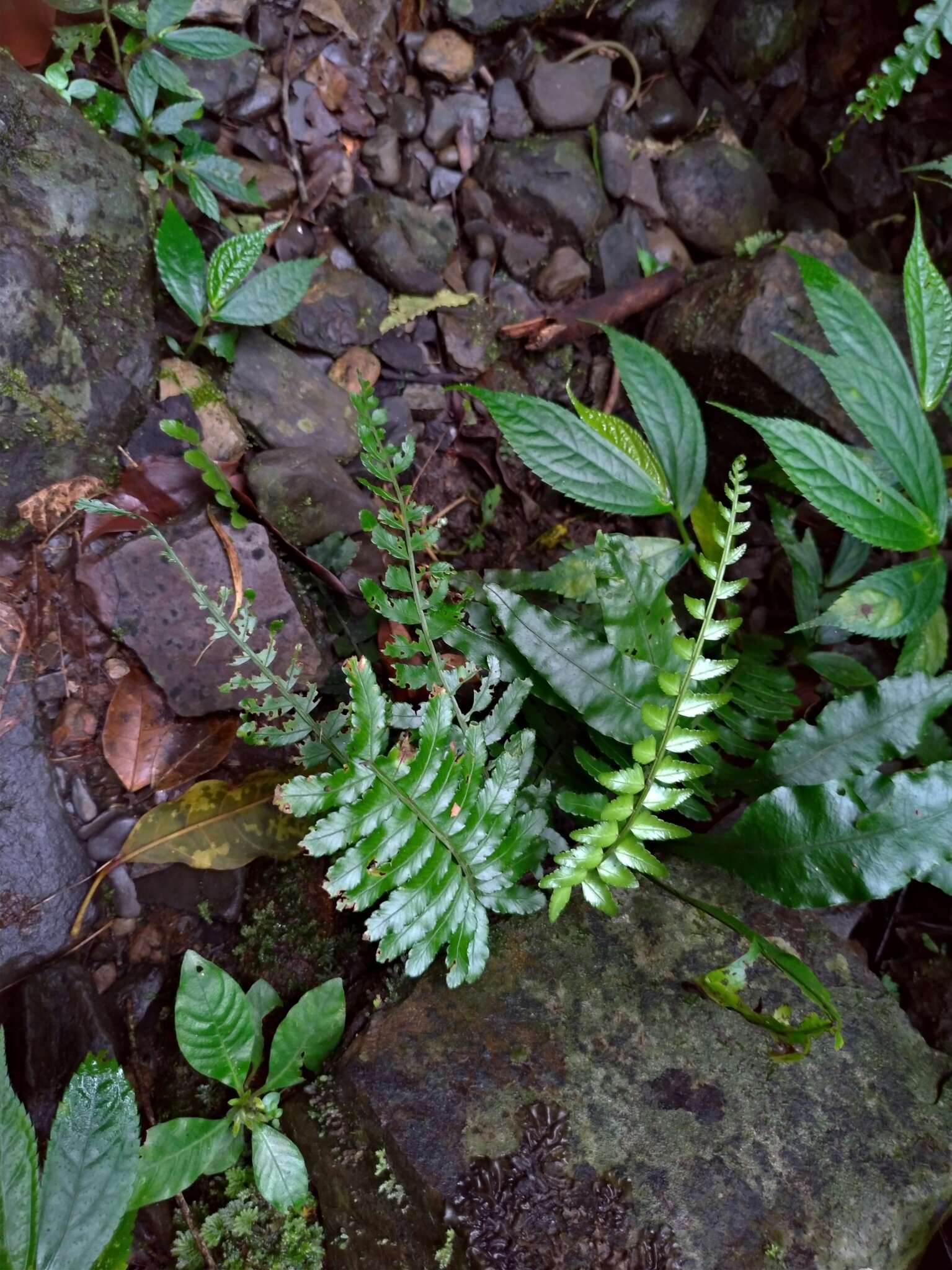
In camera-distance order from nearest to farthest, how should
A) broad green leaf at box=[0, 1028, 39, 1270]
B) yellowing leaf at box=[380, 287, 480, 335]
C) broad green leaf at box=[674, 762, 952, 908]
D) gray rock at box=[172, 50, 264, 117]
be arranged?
broad green leaf at box=[0, 1028, 39, 1270], broad green leaf at box=[674, 762, 952, 908], gray rock at box=[172, 50, 264, 117], yellowing leaf at box=[380, 287, 480, 335]

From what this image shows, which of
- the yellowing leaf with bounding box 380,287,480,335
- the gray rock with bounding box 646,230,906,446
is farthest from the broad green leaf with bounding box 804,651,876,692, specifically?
the yellowing leaf with bounding box 380,287,480,335

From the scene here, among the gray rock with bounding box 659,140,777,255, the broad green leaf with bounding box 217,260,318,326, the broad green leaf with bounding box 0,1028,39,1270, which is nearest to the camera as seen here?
the broad green leaf with bounding box 0,1028,39,1270

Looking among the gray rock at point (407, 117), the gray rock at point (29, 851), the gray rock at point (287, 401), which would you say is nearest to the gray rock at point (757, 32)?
the gray rock at point (407, 117)

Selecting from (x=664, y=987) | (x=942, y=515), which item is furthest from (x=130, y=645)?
(x=942, y=515)

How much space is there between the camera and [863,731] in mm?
1958

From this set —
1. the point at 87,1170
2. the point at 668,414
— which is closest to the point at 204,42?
the point at 668,414

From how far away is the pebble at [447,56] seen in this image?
2770mm

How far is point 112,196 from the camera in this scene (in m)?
2.11

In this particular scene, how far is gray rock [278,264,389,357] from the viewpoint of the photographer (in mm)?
2553

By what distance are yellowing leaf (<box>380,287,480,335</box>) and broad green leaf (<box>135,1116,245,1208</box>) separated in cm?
216

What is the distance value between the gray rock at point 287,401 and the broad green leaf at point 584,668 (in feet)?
2.78

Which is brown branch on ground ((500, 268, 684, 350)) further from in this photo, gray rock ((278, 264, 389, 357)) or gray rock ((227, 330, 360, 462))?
gray rock ((227, 330, 360, 462))

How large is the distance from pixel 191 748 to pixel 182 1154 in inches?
34.0

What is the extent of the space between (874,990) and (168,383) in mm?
2286
